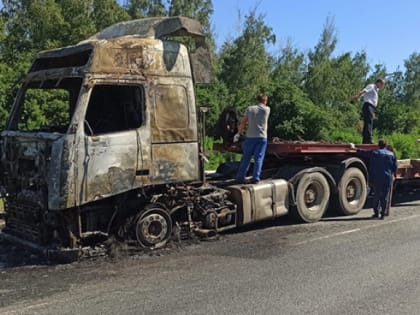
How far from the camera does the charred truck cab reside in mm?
7730

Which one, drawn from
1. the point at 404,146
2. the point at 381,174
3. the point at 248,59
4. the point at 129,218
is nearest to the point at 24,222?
the point at 129,218

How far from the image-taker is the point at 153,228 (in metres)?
8.53

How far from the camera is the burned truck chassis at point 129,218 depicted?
7.89 m

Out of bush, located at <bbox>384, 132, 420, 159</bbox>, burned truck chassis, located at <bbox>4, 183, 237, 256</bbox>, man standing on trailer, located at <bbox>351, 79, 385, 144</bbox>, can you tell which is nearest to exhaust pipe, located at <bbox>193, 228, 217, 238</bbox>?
burned truck chassis, located at <bbox>4, 183, 237, 256</bbox>

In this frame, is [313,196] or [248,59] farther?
[248,59]

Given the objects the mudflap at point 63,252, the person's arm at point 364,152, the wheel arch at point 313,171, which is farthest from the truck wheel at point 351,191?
the mudflap at point 63,252

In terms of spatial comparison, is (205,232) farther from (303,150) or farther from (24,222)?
(303,150)

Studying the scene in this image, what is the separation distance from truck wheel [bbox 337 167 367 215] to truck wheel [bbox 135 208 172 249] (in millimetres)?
4159

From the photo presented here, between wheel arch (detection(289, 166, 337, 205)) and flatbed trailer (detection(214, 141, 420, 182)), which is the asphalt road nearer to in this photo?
wheel arch (detection(289, 166, 337, 205))

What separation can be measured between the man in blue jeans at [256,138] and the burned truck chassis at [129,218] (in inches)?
37.7

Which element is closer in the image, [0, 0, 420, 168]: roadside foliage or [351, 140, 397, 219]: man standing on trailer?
[351, 140, 397, 219]: man standing on trailer

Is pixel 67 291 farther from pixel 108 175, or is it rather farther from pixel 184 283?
pixel 108 175

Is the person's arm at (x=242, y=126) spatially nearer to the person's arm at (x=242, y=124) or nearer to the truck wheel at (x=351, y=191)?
the person's arm at (x=242, y=124)

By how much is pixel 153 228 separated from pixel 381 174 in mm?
5153
